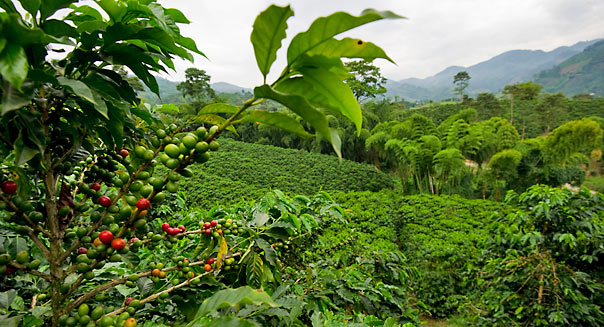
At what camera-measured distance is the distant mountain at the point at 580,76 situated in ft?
233

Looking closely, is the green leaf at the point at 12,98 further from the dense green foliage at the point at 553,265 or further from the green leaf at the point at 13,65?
the dense green foliage at the point at 553,265

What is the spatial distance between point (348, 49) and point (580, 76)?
11083 centimetres

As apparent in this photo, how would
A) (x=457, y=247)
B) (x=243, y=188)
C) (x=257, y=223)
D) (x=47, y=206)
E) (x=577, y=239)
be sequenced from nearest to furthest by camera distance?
(x=47, y=206) → (x=257, y=223) → (x=577, y=239) → (x=457, y=247) → (x=243, y=188)

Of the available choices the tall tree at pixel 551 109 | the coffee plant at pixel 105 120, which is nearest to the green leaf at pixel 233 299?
the coffee plant at pixel 105 120

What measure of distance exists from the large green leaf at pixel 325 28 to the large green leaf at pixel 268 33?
0.02 m

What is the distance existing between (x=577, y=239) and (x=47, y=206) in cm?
322

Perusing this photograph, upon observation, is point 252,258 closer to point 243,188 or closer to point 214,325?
point 214,325

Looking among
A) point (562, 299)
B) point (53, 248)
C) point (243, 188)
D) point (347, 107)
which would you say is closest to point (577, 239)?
point (562, 299)

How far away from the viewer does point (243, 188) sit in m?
7.09

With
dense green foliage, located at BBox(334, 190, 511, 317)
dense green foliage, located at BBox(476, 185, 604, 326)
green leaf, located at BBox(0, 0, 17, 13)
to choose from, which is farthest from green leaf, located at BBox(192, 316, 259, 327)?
dense green foliage, located at BBox(334, 190, 511, 317)

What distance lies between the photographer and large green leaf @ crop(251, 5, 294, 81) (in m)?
0.37

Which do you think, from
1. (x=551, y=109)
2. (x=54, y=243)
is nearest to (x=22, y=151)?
(x=54, y=243)

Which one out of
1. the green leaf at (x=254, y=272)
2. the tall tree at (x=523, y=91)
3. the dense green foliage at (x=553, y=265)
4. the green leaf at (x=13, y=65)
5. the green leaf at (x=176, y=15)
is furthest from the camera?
the tall tree at (x=523, y=91)

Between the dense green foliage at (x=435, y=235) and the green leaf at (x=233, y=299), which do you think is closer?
the green leaf at (x=233, y=299)
